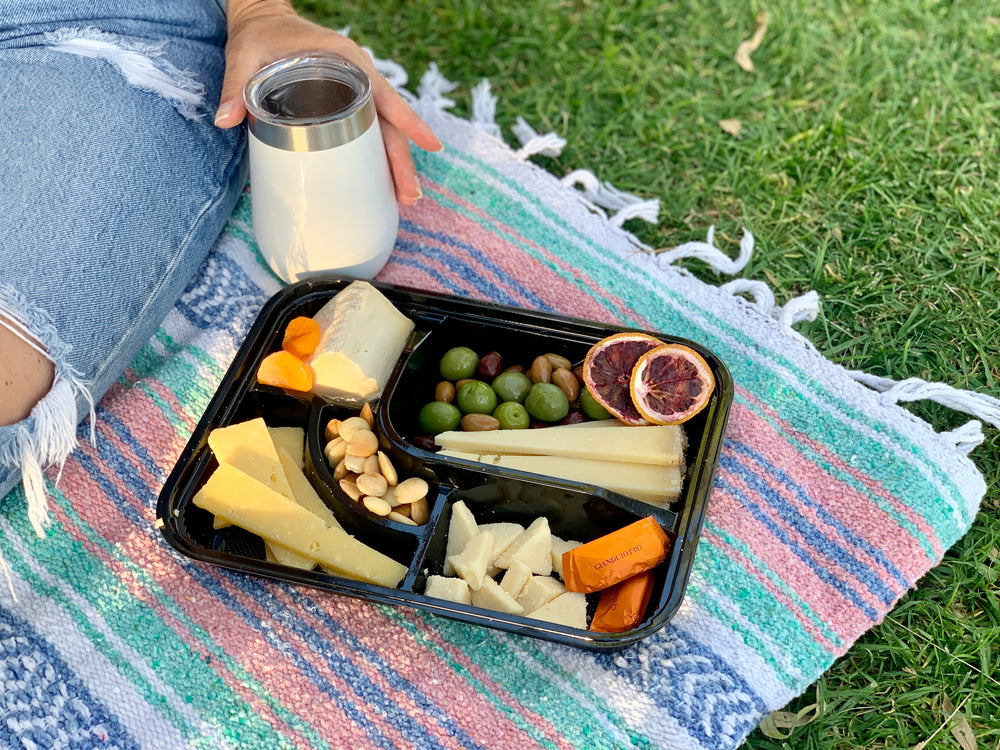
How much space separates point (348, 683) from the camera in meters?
1.39

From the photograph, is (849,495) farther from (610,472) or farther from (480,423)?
(480,423)

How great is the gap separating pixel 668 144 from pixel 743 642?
1.34 m

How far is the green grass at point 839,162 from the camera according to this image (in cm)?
148

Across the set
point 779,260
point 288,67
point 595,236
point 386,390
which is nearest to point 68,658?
point 386,390

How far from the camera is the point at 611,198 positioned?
2.16 meters

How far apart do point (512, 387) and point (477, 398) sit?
0.07 m

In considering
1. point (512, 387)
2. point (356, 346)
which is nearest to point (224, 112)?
point (356, 346)

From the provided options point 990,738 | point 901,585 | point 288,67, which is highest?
point 288,67

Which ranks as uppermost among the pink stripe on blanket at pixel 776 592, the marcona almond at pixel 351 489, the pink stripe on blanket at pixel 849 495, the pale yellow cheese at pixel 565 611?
the marcona almond at pixel 351 489

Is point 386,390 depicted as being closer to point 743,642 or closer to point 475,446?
point 475,446

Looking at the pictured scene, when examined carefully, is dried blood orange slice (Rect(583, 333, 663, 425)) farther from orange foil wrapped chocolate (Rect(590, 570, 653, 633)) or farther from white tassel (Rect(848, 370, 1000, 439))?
white tassel (Rect(848, 370, 1000, 439))

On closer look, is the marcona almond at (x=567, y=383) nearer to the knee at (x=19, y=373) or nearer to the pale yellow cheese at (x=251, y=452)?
the pale yellow cheese at (x=251, y=452)

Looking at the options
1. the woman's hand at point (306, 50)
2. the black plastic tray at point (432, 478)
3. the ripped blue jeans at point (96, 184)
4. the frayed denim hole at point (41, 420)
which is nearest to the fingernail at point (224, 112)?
the woman's hand at point (306, 50)

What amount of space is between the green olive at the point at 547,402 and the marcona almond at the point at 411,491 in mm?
247
